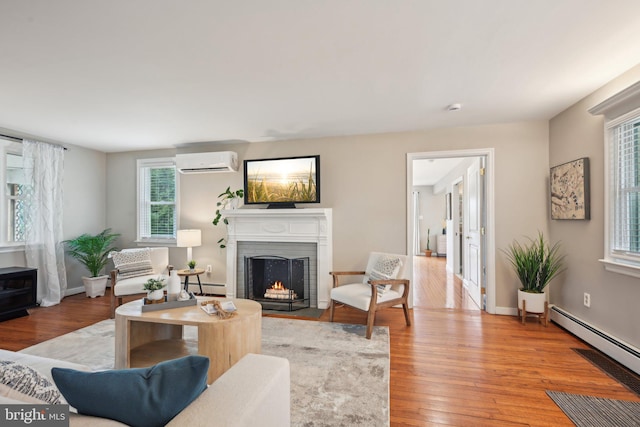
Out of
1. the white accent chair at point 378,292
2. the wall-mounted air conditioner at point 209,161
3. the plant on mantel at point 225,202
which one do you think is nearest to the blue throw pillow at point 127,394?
the white accent chair at point 378,292

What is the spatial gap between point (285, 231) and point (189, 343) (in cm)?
187

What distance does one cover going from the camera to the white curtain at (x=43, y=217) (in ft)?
13.7

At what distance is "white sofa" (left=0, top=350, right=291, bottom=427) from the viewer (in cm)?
85

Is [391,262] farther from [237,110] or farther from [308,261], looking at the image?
[237,110]

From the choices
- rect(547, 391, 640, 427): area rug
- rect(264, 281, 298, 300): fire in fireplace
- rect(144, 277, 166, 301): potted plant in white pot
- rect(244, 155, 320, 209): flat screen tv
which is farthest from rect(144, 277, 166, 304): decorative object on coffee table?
rect(547, 391, 640, 427): area rug

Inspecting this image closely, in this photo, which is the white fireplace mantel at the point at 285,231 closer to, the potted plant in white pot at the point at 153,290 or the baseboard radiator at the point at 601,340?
the potted plant in white pot at the point at 153,290

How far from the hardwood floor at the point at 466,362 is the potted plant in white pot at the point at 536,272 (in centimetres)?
23

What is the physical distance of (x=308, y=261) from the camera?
421 cm

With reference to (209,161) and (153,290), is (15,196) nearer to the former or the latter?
(209,161)

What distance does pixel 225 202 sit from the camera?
15.5 ft

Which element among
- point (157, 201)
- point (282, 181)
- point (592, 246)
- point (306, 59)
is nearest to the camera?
point (306, 59)

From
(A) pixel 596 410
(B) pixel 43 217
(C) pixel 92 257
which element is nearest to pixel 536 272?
(A) pixel 596 410

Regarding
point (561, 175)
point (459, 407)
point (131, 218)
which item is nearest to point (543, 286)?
point (561, 175)

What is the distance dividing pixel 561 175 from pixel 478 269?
1529 millimetres
